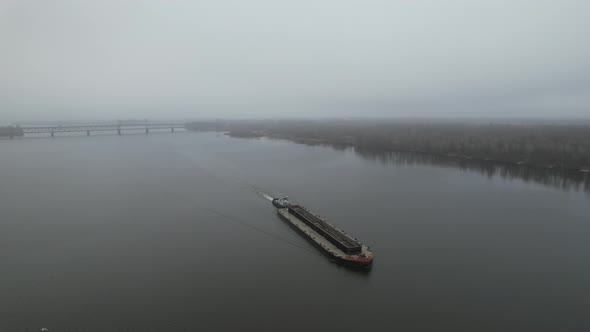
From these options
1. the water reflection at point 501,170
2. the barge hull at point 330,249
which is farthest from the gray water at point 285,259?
the water reflection at point 501,170

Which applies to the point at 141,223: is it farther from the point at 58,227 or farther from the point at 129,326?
the point at 129,326

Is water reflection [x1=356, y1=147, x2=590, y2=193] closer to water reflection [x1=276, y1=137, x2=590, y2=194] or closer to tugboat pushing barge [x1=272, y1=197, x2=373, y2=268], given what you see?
water reflection [x1=276, y1=137, x2=590, y2=194]

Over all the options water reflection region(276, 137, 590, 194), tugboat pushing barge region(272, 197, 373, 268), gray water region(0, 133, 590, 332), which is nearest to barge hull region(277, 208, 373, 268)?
tugboat pushing barge region(272, 197, 373, 268)

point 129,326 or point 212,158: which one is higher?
point 212,158

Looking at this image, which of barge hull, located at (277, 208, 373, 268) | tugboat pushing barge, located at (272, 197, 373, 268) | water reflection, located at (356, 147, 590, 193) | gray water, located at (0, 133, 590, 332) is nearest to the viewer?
gray water, located at (0, 133, 590, 332)

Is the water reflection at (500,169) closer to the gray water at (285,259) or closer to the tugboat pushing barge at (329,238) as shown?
the gray water at (285,259)

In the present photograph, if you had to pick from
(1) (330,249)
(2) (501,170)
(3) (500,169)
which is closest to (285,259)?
(1) (330,249)

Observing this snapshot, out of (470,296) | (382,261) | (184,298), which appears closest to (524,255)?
(470,296)

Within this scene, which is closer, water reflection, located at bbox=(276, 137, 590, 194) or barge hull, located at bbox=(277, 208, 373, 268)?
barge hull, located at bbox=(277, 208, 373, 268)
